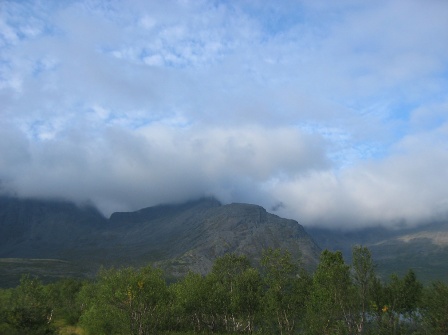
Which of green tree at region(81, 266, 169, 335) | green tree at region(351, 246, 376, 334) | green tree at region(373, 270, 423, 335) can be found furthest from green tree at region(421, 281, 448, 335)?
green tree at region(81, 266, 169, 335)

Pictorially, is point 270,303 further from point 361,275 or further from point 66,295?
point 66,295

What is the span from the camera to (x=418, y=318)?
78500 mm

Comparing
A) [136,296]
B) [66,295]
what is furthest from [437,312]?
[66,295]

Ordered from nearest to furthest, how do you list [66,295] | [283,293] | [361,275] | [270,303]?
[361,275] < [270,303] < [283,293] < [66,295]

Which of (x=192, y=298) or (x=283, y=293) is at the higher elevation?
(x=283, y=293)

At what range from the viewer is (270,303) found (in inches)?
3255

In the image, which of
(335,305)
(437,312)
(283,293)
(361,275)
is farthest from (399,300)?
(335,305)

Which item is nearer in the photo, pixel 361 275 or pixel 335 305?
pixel 361 275

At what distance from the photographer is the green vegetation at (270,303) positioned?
203 ft

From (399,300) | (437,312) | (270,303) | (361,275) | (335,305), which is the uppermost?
(361,275)

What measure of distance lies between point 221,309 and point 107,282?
44289 mm

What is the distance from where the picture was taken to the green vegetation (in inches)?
2438

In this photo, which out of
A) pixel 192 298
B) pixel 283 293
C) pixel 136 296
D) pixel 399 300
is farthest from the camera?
pixel 192 298

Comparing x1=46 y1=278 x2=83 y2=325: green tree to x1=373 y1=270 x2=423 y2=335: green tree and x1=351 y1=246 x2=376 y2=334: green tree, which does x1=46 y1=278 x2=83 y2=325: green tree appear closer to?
x1=373 y1=270 x2=423 y2=335: green tree
